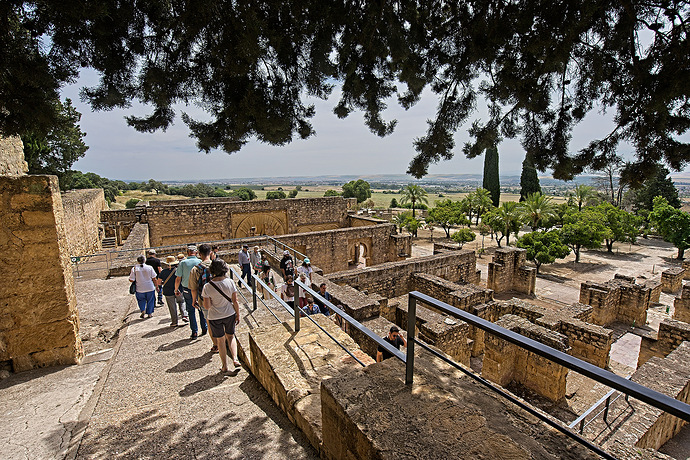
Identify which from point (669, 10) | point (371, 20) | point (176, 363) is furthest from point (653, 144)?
point (176, 363)

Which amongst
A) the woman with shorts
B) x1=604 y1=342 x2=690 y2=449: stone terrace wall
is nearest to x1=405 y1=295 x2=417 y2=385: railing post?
the woman with shorts

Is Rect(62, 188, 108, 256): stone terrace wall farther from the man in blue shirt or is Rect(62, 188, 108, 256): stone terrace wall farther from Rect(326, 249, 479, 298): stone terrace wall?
Rect(326, 249, 479, 298): stone terrace wall

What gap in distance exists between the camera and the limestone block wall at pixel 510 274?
49.6ft

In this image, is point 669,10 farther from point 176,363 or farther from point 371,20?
point 176,363

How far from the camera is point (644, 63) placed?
13.4 feet

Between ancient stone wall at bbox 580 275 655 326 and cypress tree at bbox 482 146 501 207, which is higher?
cypress tree at bbox 482 146 501 207

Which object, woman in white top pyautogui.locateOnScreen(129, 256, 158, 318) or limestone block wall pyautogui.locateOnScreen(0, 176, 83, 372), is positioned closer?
limestone block wall pyautogui.locateOnScreen(0, 176, 83, 372)

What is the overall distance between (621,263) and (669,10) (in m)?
23.7

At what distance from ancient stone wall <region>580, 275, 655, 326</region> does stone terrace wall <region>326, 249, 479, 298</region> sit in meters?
4.24

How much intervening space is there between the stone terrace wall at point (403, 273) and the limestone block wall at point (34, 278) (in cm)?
654

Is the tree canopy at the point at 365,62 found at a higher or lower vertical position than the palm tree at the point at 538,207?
higher

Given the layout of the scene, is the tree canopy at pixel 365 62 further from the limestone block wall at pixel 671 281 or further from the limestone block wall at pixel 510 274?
the limestone block wall at pixel 671 281

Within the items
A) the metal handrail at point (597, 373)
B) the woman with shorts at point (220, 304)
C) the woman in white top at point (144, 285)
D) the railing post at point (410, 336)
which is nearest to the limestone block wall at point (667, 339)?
the railing post at point (410, 336)

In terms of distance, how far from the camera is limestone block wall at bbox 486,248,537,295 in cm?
1512
